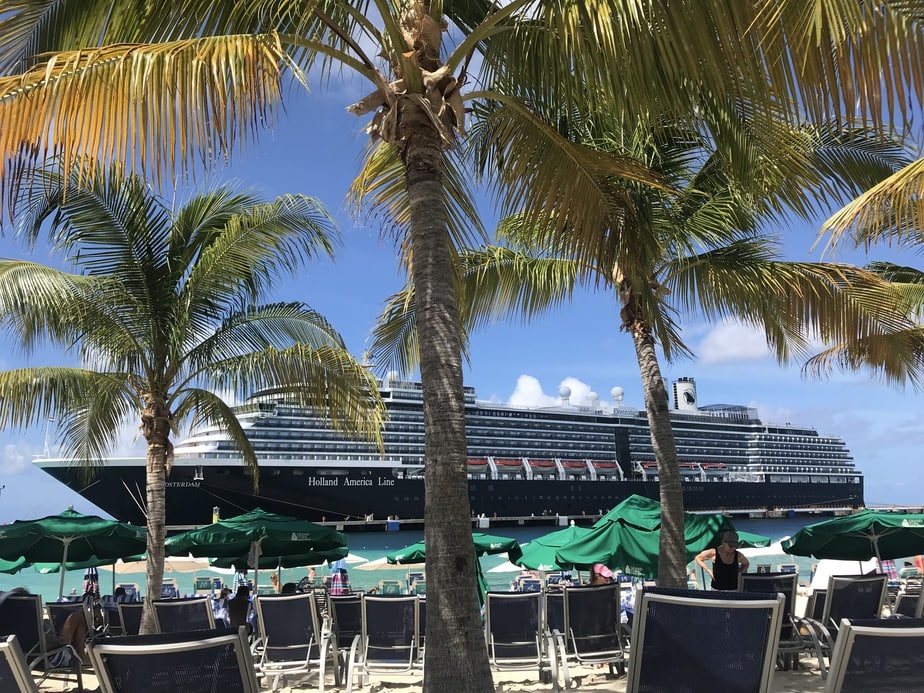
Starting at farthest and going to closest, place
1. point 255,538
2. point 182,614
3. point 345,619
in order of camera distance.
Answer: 1. point 255,538
2. point 345,619
3. point 182,614

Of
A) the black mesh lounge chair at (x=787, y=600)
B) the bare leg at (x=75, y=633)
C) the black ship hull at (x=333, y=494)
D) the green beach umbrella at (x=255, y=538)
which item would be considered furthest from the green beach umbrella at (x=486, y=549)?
the black ship hull at (x=333, y=494)

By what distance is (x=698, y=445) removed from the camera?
2101 inches

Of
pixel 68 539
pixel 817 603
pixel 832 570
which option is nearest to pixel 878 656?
pixel 817 603

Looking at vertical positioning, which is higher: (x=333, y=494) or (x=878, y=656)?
(x=878, y=656)

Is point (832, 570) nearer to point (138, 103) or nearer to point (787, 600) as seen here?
point (787, 600)

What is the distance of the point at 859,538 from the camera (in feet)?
28.1

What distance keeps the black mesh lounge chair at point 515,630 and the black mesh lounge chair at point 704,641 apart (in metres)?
3.02

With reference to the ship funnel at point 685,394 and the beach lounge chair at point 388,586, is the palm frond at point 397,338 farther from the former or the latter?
the ship funnel at point 685,394

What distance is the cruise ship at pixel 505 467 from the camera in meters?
33.7

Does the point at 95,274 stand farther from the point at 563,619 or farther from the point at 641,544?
the point at 641,544

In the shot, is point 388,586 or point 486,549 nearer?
point 486,549

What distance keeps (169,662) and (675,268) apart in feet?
20.1

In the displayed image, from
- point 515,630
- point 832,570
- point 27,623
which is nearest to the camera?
point 27,623

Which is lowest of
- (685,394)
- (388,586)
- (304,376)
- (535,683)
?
(388,586)
